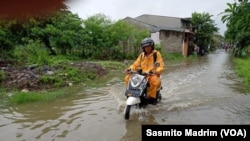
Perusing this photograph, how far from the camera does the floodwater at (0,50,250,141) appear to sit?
4.91 meters

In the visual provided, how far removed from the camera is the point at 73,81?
980 cm

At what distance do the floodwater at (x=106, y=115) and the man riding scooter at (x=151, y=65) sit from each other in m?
→ 0.46

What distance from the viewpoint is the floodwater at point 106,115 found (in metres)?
4.91

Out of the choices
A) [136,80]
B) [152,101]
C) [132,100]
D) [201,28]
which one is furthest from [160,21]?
[132,100]

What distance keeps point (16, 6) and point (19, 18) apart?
70mm

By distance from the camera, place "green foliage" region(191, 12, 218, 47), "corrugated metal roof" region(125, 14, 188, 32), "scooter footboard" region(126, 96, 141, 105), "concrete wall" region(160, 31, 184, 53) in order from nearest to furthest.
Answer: "scooter footboard" region(126, 96, 141, 105), "concrete wall" region(160, 31, 184, 53), "corrugated metal roof" region(125, 14, 188, 32), "green foliage" region(191, 12, 218, 47)

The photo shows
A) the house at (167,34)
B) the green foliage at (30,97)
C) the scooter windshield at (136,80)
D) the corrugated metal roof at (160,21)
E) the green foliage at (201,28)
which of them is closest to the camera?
the scooter windshield at (136,80)

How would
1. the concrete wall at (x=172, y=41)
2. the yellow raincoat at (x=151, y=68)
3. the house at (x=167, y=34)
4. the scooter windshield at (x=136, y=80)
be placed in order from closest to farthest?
the scooter windshield at (x=136, y=80) → the yellow raincoat at (x=151, y=68) → the house at (x=167, y=34) → the concrete wall at (x=172, y=41)

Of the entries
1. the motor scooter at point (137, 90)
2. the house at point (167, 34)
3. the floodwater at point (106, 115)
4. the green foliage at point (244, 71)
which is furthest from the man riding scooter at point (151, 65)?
the house at point (167, 34)

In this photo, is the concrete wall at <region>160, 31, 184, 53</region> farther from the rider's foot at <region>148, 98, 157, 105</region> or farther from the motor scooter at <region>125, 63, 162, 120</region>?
the motor scooter at <region>125, 63, 162, 120</region>

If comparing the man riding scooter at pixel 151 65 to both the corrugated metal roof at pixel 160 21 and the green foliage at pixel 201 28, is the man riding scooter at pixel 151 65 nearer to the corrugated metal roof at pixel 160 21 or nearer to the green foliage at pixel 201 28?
the corrugated metal roof at pixel 160 21

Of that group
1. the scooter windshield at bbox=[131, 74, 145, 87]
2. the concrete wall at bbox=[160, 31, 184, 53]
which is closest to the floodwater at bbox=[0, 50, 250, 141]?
the scooter windshield at bbox=[131, 74, 145, 87]

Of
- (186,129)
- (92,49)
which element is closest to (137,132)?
(186,129)

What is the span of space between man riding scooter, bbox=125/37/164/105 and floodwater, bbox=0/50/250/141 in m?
0.46
